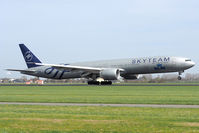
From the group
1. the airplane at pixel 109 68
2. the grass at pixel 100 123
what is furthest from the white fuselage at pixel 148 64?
the grass at pixel 100 123

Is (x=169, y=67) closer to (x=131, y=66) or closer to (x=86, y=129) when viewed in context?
(x=131, y=66)

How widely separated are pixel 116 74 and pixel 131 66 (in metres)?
2.84

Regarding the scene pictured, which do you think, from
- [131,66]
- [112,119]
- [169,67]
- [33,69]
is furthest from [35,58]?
[112,119]

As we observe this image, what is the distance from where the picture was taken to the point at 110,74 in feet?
204

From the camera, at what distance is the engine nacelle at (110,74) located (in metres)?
62.0

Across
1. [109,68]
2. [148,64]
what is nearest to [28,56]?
[109,68]

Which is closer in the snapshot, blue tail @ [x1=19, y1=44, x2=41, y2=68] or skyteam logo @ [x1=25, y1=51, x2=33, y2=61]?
blue tail @ [x1=19, y1=44, x2=41, y2=68]

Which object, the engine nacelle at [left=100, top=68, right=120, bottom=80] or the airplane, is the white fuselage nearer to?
the airplane

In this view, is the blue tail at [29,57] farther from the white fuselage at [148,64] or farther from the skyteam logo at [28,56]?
the white fuselage at [148,64]

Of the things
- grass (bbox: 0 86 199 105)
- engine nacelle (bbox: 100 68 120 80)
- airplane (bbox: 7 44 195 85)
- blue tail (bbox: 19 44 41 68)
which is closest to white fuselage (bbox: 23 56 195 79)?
airplane (bbox: 7 44 195 85)

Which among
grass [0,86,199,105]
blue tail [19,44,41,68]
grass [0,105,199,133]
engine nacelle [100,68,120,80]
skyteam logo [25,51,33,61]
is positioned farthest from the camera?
skyteam logo [25,51,33,61]

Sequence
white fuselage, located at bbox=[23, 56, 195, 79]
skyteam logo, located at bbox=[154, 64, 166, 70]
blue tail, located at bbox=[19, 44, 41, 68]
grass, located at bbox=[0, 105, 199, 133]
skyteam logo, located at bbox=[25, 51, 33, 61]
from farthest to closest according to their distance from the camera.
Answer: skyteam logo, located at bbox=[25, 51, 33, 61] → blue tail, located at bbox=[19, 44, 41, 68] → skyteam logo, located at bbox=[154, 64, 166, 70] → white fuselage, located at bbox=[23, 56, 195, 79] → grass, located at bbox=[0, 105, 199, 133]

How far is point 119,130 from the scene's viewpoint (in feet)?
42.7

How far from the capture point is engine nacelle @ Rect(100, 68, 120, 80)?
62.0 m
